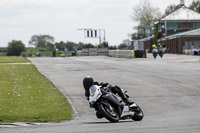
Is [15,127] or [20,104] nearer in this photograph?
[15,127]

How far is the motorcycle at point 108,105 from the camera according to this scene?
10.5m

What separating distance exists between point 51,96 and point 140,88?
4.56 m

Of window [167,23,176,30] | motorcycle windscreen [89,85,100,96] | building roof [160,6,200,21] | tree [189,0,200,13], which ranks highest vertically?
tree [189,0,200,13]

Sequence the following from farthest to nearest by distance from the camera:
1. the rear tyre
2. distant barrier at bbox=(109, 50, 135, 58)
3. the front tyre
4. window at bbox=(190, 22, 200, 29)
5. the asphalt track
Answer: window at bbox=(190, 22, 200, 29) → distant barrier at bbox=(109, 50, 135, 58) → the rear tyre → the front tyre → the asphalt track

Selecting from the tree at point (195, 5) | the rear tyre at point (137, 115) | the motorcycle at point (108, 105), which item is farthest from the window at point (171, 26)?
the motorcycle at point (108, 105)

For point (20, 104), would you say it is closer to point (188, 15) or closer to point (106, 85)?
point (106, 85)

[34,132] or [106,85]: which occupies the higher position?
[106,85]

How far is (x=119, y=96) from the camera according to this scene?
11.1 m

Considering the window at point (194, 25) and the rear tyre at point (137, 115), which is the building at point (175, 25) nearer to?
the window at point (194, 25)

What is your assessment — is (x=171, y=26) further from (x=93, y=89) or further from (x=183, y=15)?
(x=93, y=89)

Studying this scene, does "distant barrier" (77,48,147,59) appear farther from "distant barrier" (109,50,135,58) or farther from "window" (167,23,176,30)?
"window" (167,23,176,30)

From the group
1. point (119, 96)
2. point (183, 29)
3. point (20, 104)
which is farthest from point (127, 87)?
point (183, 29)

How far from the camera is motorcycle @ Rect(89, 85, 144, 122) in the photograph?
10.5 m

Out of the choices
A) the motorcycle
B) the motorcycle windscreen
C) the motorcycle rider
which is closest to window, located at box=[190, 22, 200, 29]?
the motorcycle rider
